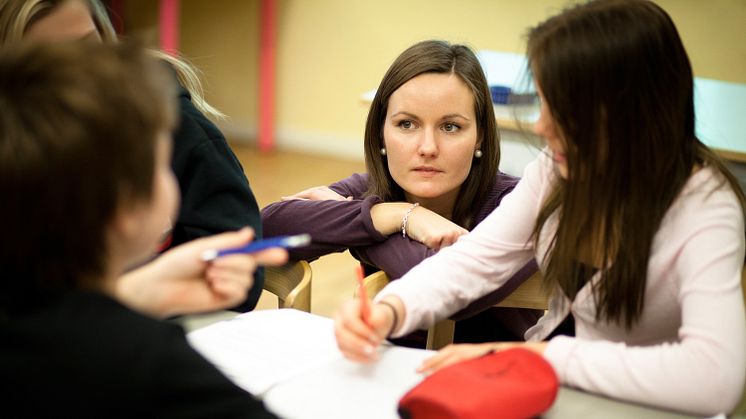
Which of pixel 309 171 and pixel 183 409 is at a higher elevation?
pixel 183 409

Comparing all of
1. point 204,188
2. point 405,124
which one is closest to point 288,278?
point 204,188

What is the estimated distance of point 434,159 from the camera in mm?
1709

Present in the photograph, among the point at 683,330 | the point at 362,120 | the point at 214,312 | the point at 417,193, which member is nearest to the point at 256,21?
the point at 362,120

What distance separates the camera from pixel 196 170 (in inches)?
57.1

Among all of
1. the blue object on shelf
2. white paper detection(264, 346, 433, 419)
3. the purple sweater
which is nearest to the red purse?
white paper detection(264, 346, 433, 419)

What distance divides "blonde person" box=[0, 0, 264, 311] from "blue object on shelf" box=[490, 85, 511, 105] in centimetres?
124

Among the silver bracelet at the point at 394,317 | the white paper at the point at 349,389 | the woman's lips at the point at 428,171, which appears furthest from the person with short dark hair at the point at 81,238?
the woman's lips at the point at 428,171

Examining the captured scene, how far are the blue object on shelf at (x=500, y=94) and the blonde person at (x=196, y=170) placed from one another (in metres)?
1.24

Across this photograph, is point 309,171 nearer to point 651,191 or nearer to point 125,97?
point 651,191

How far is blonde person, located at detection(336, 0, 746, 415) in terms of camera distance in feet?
3.40

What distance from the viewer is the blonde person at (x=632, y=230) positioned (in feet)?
3.40

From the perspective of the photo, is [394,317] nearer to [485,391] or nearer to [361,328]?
[361,328]

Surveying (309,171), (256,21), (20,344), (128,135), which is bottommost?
(309,171)

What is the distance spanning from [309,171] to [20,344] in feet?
12.8
